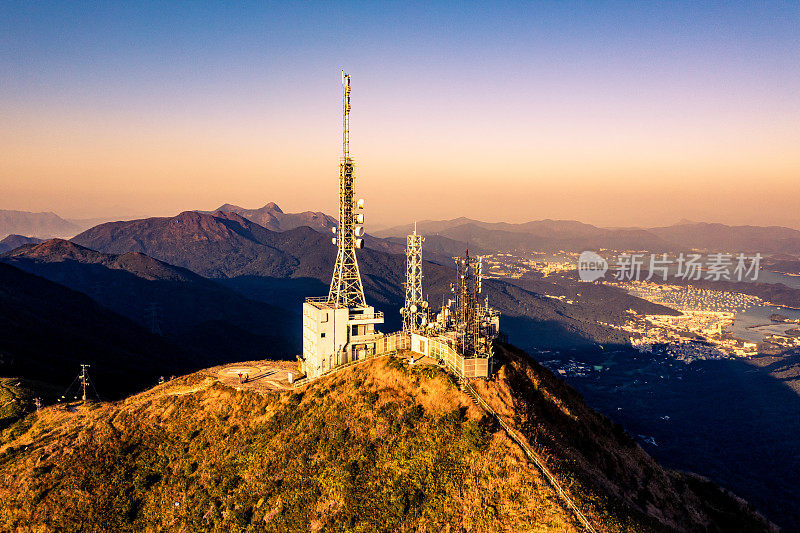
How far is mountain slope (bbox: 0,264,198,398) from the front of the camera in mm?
99812

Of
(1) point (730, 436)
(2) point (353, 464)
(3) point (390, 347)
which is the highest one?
(3) point (390, 347)

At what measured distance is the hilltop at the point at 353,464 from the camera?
37675 millimetres

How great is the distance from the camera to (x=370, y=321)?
6600 centimetres

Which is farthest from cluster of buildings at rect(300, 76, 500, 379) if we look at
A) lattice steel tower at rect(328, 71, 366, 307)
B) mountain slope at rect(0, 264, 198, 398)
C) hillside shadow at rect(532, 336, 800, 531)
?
hillside shadow at rect(532, 336, 800, 531)

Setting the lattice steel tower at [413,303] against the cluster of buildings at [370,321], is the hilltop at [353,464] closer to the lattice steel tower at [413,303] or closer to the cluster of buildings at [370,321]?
the cluster of buildings at [370,321]

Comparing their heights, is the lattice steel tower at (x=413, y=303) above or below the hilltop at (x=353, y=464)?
above

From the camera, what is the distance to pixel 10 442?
2376 inches

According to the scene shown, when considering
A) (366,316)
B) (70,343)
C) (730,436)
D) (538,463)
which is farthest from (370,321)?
(730,436)

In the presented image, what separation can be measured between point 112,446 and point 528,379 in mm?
48931

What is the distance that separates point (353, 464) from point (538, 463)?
16440 mm

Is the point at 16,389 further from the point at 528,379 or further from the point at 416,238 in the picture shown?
the point at 528,379

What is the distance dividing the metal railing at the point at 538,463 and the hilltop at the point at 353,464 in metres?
0.64

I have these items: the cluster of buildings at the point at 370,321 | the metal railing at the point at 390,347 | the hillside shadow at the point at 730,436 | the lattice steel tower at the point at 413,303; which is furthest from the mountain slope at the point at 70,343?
the hillside shadow at the point at 730,436

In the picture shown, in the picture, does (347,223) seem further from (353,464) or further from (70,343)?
(70,343)
